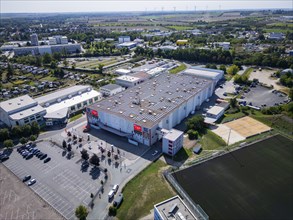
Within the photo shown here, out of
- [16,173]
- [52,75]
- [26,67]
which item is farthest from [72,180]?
[26,67]

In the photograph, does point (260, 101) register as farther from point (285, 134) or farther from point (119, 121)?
point (119, 121)

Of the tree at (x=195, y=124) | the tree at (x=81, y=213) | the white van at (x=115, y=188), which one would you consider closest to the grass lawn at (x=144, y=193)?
the white van at (x=115, y=188)

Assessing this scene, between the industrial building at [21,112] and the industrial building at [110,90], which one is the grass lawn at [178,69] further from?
the industrial building at [21,112]

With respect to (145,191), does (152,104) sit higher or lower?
higher

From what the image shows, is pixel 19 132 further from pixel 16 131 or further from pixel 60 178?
pixel 60 178

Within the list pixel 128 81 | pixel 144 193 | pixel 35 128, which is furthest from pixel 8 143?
pixel 128 81

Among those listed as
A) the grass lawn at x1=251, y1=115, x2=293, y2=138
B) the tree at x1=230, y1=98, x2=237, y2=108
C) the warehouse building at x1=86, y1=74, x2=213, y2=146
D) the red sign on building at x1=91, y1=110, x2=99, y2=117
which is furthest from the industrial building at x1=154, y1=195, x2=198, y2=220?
the tree at x1=230, y1=98, x2=237, y2=108

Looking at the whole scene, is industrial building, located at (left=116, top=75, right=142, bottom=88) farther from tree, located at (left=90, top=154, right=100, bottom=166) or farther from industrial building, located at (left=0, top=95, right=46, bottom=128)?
tree, located at (left=90, top=154, right=100, bottom=166)

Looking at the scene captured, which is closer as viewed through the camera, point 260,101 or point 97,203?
point 97,203
